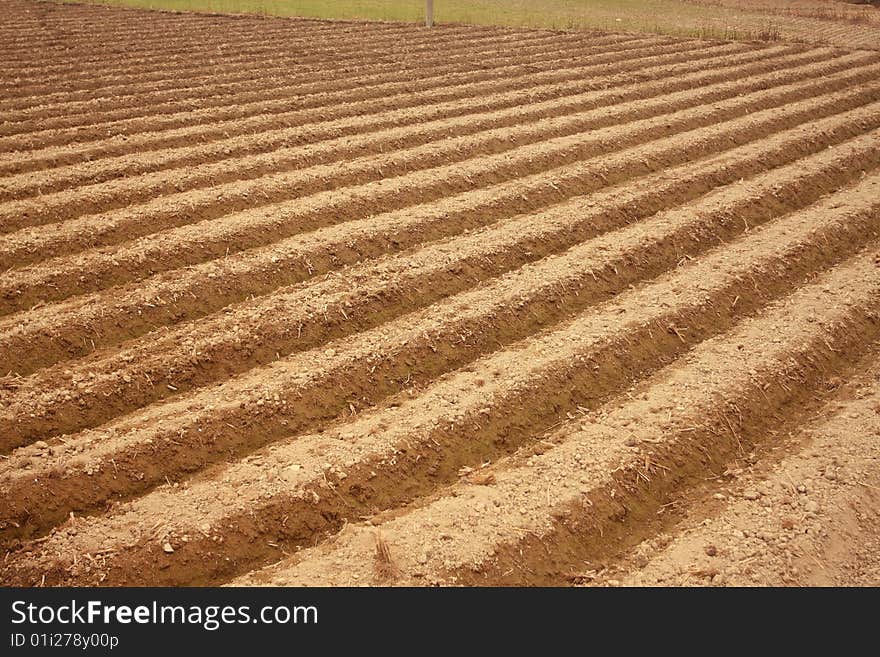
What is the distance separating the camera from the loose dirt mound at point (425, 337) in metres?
3.49

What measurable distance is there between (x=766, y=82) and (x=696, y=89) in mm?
1262

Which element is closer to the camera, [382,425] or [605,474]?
[605,474]

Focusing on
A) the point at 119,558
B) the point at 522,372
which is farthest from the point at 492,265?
the point at 119,558

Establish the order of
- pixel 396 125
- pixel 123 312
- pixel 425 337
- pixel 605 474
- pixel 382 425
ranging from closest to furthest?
pixel 605 474
pixel 382 425
pixel 425 337
pixel 123 312
pixel 396 125

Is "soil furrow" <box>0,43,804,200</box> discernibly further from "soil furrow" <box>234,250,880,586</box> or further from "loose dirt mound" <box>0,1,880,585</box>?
"soil furrow" <box>234,250,880,586</box>

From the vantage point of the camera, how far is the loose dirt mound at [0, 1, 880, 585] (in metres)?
3.49

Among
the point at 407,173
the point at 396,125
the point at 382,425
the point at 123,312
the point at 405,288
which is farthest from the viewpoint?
the point at 396,125

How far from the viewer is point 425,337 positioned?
4809 millimetres

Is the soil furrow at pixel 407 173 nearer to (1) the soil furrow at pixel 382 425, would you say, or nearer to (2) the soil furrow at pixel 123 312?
(2) the soil furrow at pixel 123 312

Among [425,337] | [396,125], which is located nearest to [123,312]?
[425,337]

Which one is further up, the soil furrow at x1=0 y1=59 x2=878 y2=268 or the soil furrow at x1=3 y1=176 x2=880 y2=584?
the soil furrow at x1=0 y1=59 x2=878 y2=268

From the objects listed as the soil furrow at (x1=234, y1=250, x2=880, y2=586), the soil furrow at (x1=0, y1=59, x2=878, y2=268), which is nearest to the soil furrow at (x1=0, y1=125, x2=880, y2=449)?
the soil furrow at (x1=0, y1=59, x2=878, y2=268)

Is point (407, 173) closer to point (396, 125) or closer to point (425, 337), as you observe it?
point (396, 125)

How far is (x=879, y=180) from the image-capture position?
7.37 meters
